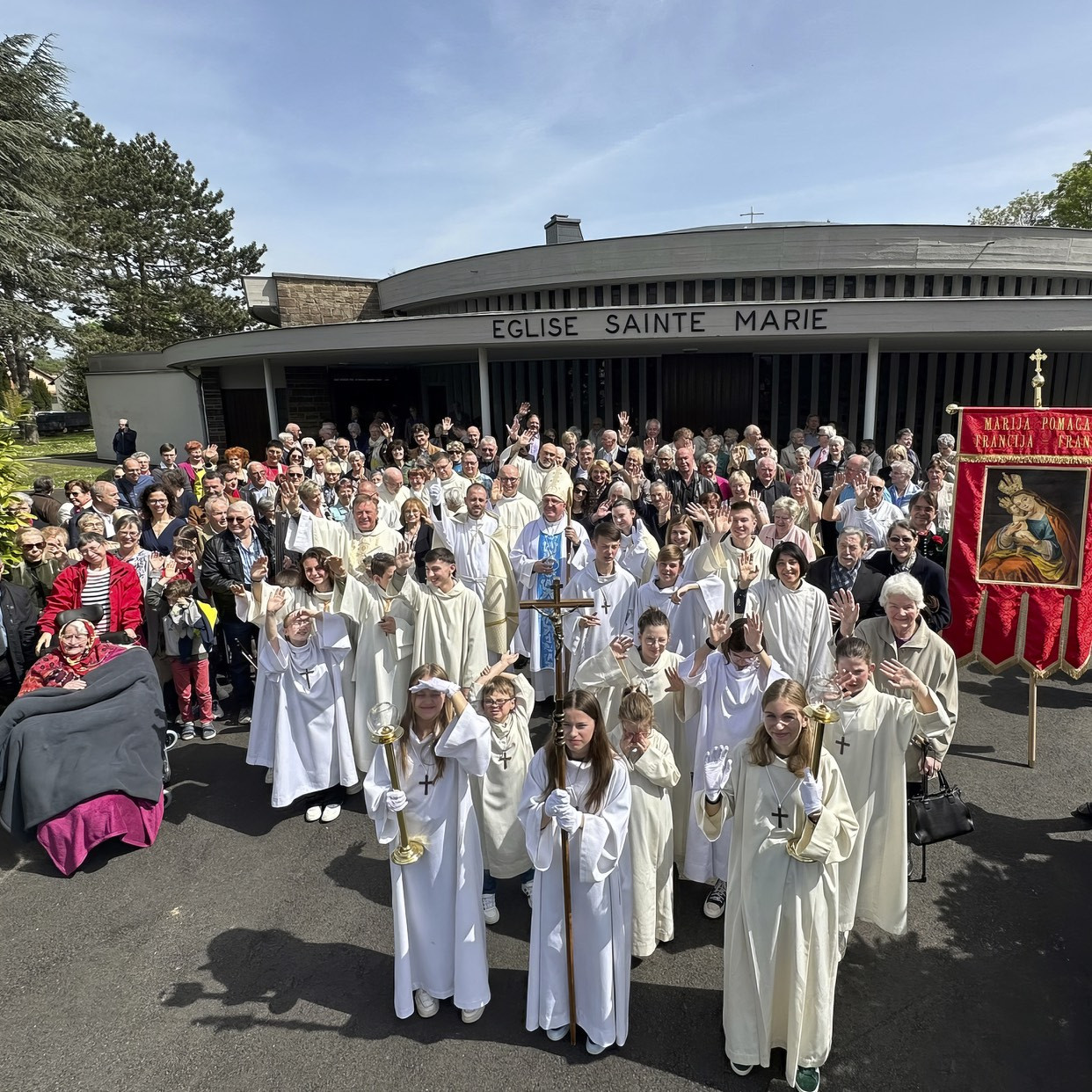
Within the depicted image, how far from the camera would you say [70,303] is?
1261 inches

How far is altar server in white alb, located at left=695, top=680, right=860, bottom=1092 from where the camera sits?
3398mm

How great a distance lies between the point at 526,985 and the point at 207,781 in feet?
12.3

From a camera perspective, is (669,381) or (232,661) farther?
(669,381)

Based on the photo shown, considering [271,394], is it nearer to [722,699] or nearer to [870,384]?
[870,384]

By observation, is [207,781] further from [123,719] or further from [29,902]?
[29,902]

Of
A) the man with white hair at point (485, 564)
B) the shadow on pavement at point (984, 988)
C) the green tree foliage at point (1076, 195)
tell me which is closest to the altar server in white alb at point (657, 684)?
the shadow on pavement at point (984, 988)

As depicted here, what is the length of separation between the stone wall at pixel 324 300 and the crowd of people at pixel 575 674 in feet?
43.3

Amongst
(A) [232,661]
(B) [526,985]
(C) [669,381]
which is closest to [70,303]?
(C) [669,381]

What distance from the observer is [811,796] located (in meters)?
3.23

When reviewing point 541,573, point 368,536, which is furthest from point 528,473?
point 541,573

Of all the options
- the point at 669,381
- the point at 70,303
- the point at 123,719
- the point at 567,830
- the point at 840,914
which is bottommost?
the point at 840,914

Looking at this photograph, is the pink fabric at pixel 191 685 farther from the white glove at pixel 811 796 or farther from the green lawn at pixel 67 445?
the green lawn at pixel 67 445

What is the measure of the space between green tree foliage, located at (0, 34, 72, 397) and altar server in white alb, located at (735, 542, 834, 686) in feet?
93.3

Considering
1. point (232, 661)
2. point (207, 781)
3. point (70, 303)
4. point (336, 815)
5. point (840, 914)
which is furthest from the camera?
point (70, 303)
